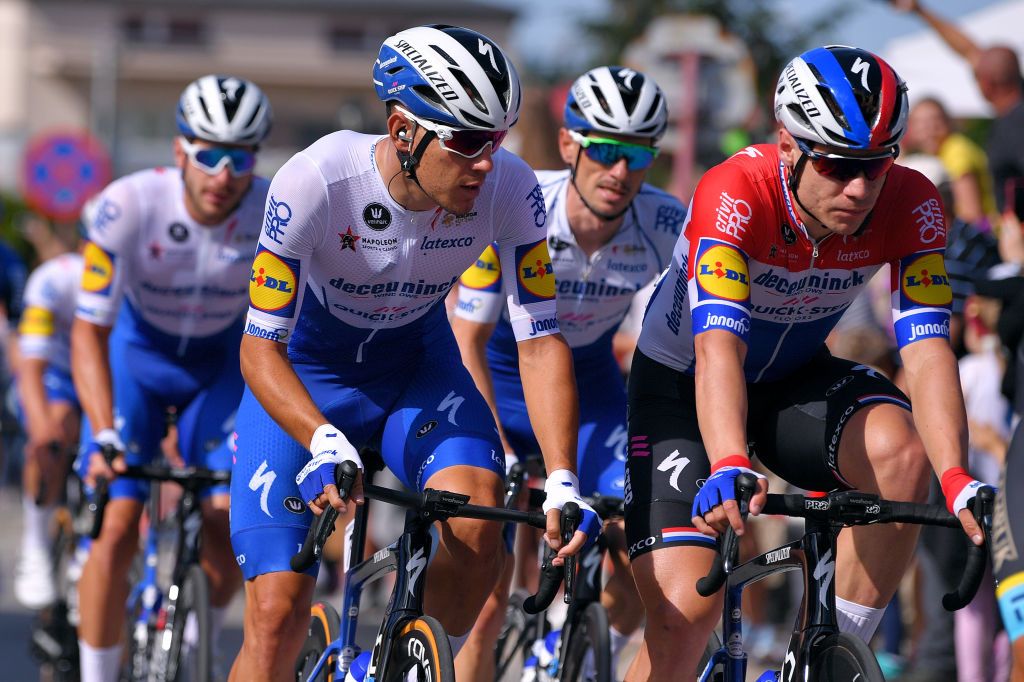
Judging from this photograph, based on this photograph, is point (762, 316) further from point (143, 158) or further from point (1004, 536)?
point (143, 158)

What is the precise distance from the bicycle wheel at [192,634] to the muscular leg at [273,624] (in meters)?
0.98

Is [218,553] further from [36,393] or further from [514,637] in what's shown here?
[36,393]

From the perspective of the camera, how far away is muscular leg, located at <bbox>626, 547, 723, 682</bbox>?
15.2 ft

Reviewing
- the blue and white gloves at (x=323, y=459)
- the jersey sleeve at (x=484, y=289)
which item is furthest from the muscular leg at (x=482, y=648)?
the blue and white gloves at (x=323, y=459)

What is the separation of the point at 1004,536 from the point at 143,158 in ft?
220

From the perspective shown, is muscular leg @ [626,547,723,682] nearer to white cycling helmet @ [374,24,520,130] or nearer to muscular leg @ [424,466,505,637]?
muscular leg @ [424,466,505,637]

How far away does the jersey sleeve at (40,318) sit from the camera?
9164mm

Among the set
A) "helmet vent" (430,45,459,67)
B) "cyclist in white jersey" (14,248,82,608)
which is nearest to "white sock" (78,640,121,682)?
"cyclist in white jersey" (14,248,82,608)

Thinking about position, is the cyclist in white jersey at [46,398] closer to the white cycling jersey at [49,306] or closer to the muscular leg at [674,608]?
the white cycling jersey at [49,306]

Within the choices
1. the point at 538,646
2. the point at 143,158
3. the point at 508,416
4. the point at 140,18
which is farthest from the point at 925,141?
the point at 140,18

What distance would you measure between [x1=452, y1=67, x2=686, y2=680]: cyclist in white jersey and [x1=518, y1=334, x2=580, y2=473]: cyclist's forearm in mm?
1228

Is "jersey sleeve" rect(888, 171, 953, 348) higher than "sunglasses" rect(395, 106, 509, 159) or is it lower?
lower

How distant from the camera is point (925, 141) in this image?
9.77 m

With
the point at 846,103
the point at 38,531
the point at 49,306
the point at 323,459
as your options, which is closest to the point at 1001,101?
the point at 846,103
